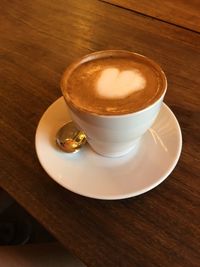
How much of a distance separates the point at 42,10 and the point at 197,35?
0.43m

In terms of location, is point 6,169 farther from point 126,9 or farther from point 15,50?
point 126,9

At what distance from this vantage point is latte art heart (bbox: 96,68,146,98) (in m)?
0.53

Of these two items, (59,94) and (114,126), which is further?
(59,94)

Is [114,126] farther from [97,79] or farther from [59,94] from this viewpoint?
[59,94]

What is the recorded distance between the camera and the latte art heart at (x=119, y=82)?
53 centimetres

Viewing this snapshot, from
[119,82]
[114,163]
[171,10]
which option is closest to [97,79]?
[119,82]

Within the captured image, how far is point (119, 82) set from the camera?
543 millimetres

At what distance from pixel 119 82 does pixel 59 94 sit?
166 mm

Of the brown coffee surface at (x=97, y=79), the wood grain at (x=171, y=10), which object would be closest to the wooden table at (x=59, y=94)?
the wood grain at (x=171, y=10)

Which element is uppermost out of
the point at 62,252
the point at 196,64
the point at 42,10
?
the point at 42,10

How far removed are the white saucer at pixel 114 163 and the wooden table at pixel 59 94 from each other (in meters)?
0.02

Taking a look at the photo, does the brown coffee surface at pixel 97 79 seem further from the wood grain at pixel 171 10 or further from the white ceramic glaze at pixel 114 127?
the wood grain at pixel 171 10

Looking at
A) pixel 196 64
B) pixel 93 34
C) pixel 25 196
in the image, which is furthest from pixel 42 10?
pixel 25 196

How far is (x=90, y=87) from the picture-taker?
1.77 feet
